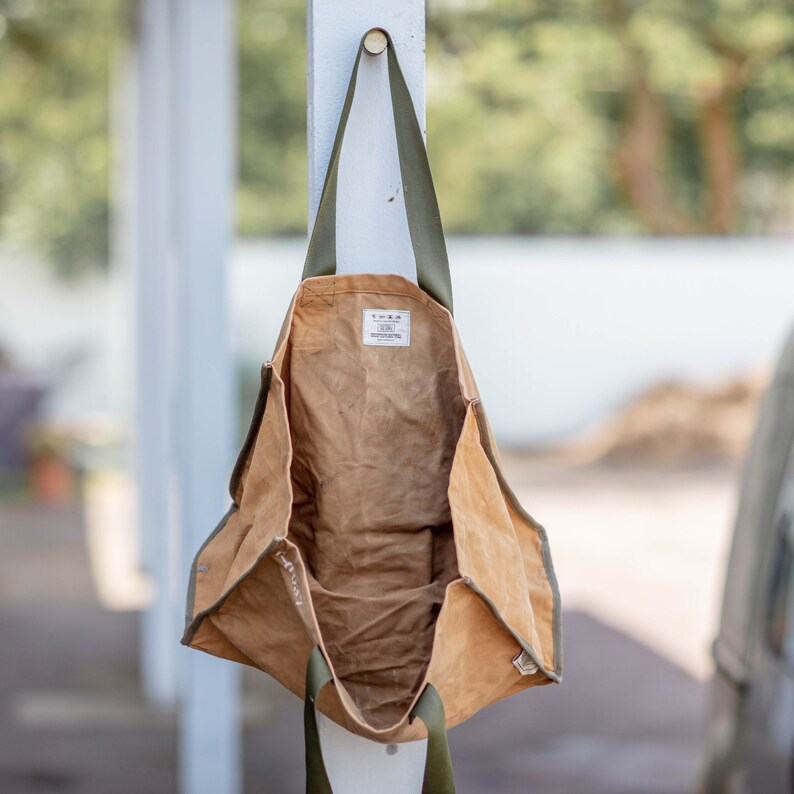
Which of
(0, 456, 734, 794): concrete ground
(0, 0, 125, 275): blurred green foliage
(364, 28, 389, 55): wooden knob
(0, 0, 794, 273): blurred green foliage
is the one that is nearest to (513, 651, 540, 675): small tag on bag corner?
(364, 28, 389, 55): wooden knob

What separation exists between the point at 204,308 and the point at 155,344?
3.17 meters

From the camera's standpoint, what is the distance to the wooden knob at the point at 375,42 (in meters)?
1.61

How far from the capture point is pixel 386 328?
5.13ft

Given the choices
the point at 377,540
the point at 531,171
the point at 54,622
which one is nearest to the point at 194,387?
the point at 377,540

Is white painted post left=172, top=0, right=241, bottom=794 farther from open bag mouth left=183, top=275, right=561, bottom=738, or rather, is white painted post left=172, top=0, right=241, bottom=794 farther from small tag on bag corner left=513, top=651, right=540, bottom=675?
small tag on bag corner left=513, top=651, right=540, bottom=675

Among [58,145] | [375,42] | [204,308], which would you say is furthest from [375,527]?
[58,145]

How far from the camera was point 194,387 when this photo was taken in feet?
12.9

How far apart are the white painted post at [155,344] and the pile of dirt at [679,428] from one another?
286 inches

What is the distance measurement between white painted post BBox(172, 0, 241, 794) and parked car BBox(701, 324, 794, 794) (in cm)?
163

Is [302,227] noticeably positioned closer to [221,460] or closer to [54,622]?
[54,622]

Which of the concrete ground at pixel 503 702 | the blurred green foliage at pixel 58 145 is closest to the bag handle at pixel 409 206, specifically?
the concrete ground at pixel 503 702

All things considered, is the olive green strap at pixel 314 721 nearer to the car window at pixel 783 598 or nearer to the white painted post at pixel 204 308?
the car window at pixel 783 598

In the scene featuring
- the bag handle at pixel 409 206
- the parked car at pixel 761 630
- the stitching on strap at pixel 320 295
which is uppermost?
the bag handle at pixel 409 206

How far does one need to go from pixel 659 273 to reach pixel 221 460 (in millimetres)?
11691
